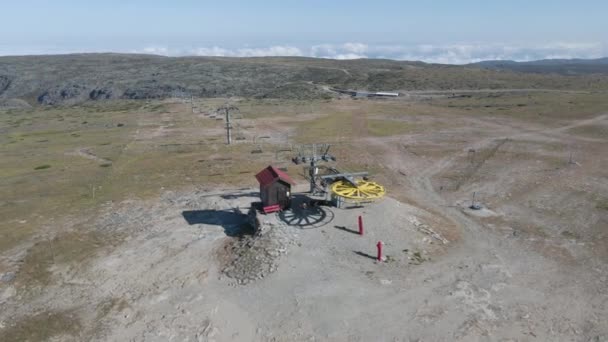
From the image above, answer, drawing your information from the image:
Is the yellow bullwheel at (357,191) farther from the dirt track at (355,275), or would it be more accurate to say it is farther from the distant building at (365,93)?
the distant building at (365,93)

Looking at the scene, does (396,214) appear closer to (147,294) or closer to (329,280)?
(329,280)

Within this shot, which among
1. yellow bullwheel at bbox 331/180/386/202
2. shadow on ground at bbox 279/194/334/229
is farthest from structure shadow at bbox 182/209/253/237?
yellow bullwheel at bbox 331/180/386/202

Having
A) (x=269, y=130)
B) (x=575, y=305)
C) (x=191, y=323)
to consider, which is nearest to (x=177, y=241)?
(x=191, y=323)

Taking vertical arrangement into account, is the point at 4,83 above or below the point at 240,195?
above

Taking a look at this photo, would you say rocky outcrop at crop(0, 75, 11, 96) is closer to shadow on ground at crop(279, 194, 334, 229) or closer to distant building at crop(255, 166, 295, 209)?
distant building at crop(255, 166, 295, 209)

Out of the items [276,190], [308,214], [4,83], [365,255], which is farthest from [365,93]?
[4,83]

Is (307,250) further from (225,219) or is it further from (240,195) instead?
(240,195)

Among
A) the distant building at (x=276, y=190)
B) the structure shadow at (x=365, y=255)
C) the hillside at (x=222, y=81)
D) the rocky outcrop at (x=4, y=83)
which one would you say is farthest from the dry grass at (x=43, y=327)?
the rocky outcrop at (x=4, y=83)
